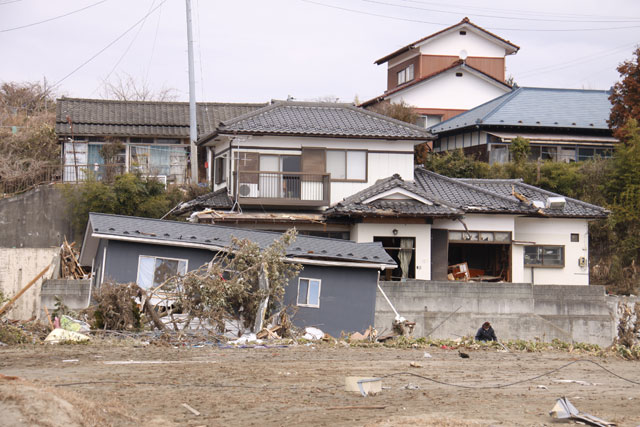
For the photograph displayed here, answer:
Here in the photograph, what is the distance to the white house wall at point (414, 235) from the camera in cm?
2692

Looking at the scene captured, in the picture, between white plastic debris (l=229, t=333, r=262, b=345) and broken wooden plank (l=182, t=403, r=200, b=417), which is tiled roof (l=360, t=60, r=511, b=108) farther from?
broken wooden plank (l=182, t=403, r=200, b=417)

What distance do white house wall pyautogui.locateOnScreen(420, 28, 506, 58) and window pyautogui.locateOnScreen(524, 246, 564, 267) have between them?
2095cm

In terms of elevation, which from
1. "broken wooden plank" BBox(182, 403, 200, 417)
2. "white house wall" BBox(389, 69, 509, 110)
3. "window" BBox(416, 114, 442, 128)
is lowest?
"broken wooden plank" BBox(182, 403, 200, 417)

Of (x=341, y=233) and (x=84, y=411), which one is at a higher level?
(x=341, y=233)

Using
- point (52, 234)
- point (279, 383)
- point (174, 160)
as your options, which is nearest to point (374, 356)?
point (279, 383)

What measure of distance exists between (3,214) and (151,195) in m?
5.57

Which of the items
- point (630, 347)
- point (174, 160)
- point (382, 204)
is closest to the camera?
point (630, 347)

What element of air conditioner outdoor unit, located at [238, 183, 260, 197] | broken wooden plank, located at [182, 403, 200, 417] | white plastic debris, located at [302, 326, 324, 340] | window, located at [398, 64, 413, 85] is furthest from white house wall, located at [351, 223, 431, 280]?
window, located at [398, 64, 413, 85]

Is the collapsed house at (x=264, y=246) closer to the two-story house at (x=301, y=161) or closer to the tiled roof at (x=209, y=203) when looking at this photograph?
the two-story house at (x=301, y=161)

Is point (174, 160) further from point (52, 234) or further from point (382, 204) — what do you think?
point (382, 204)

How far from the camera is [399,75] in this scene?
50.5 m

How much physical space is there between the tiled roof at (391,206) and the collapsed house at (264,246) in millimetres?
3752

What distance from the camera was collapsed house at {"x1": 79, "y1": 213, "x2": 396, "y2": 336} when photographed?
2103cm

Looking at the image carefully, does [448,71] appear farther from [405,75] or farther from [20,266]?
[20,266]
